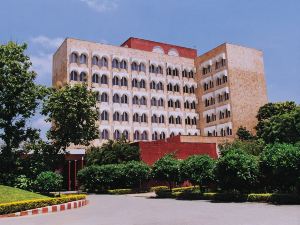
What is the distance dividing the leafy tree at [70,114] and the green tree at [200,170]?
10086 mm

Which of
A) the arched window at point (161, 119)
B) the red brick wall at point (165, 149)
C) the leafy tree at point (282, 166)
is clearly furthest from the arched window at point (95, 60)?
the leafy tree at point (282, 166)

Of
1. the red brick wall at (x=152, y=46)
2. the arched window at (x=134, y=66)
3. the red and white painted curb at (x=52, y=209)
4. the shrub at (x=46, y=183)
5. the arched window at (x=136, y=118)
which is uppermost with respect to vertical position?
the red brick wall at (x=152, y=46)

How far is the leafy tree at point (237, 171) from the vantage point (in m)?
20.2

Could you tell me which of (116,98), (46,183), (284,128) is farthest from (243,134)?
(46,183)

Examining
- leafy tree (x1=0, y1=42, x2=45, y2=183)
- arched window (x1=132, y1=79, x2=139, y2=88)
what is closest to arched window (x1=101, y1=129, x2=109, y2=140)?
arched window (x1=132, y1=79, x2=139, y2=88)

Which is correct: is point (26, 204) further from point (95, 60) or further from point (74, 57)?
point (95, 60)

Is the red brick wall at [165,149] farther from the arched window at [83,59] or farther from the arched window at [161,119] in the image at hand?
the arched window at [83,59]

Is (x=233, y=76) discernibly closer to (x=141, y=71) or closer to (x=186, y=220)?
(x=141, y=71)

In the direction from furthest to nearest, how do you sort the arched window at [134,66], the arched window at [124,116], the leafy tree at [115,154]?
the arched window at [134,66] → the arched window at [124,116] → the leafy tree at [115,154]

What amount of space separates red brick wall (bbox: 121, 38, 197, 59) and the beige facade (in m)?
1.08

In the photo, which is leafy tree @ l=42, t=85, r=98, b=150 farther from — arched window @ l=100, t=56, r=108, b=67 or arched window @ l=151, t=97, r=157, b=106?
arched window @ l=151, t=97, r=157, b=106

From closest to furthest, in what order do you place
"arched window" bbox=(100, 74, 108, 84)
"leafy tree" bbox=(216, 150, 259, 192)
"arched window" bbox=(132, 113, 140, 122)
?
"leafy tree" bbox=(216, 150, 259, 192) → "arched window" bbox=(100, 74, 108, 84) → "arched window" bbox=(132, 113, 140, 122)

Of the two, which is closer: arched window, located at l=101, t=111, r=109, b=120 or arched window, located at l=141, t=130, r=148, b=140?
arched window, located at l=101, t=111, r=109, b=120

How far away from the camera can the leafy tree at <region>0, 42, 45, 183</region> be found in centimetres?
2586
